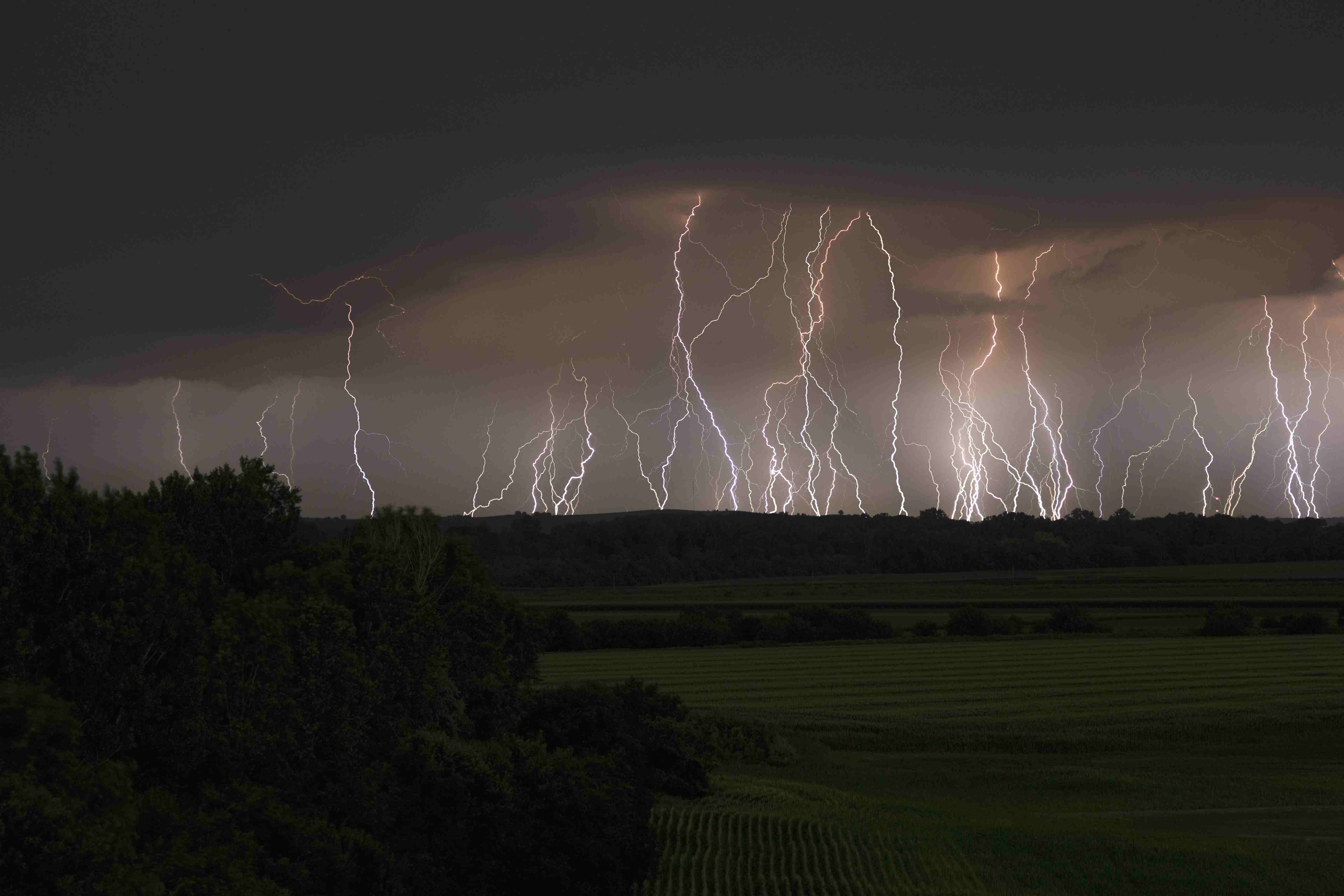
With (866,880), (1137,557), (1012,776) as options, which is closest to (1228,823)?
(1012,776)

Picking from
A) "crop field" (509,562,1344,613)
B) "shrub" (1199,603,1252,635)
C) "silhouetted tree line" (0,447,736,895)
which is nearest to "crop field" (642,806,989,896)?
"silhouetted tree line" (0,447,736,895)

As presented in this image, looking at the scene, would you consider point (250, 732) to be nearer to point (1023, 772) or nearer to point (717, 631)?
point (1023, 772)

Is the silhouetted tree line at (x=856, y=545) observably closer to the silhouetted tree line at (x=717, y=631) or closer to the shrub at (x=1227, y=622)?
the silhouetted tree line at (x=717, y=631)

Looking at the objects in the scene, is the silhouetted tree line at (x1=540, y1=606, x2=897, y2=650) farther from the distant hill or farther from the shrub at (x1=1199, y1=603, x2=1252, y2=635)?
the distant hill

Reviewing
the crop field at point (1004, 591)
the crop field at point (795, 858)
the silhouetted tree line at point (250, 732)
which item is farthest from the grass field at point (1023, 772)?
the crop field at point (1004, 591)

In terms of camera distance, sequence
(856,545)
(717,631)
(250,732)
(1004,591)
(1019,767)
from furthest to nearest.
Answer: (856,545) < (1004,591) < (717,631) < (1019,767) < (250,732)

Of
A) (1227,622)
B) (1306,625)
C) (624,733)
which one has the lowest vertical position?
(624,733)

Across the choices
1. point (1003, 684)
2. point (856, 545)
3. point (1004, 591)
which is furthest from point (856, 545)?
point (1003, 684)

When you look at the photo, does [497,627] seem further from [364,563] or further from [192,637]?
[192,637]
